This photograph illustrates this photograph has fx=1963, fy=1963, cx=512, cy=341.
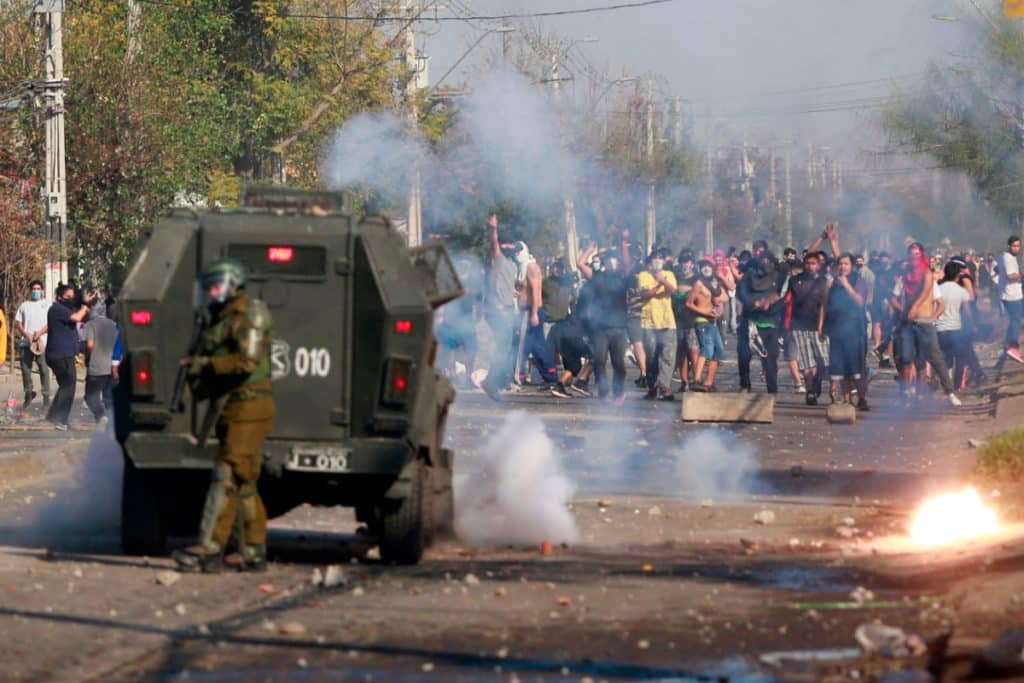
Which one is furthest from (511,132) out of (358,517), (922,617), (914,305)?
(922,617)

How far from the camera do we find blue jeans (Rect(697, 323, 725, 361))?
963 inches

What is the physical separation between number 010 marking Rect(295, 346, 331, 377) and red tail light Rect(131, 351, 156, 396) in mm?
774

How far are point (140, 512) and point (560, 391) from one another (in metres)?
14.4

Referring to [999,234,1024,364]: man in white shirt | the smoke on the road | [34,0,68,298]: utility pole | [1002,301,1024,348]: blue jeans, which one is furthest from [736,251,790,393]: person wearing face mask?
[34,0,68,298]: utility pole

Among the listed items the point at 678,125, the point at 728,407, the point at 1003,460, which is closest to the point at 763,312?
the point at 728,407

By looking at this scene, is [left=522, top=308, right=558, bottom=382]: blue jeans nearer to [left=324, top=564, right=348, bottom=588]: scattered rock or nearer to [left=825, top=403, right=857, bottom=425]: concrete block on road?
[left=825, top=403, right=857, bottom=425]: concrete block on road

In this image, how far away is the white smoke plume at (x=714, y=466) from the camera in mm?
14172

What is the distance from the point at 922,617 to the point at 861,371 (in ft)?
44.8

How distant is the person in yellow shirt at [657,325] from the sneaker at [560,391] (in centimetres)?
108

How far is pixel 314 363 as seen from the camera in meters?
10.5

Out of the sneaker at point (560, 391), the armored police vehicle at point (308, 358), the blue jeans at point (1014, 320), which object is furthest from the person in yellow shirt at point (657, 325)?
the armored police vehicle at point (308, 358)

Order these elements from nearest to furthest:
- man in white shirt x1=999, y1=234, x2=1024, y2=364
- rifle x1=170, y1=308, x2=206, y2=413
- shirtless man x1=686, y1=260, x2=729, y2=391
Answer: rifle x1=170, y1=308, x2=206, y2=413 < shirtless man x1=686, y1=260, x2=729, y2=391 < man in white shirt x1=999, y1=234, x2=1024, y2=364

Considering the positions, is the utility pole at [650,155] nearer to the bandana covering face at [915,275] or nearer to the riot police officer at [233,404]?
the bandana covering face at [915,275]

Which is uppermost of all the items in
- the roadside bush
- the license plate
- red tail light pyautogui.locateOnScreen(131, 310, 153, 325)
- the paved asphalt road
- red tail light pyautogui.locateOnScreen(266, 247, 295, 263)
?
red tail light pyautogui.locateOnScreen(266, 247, 295, 263)
